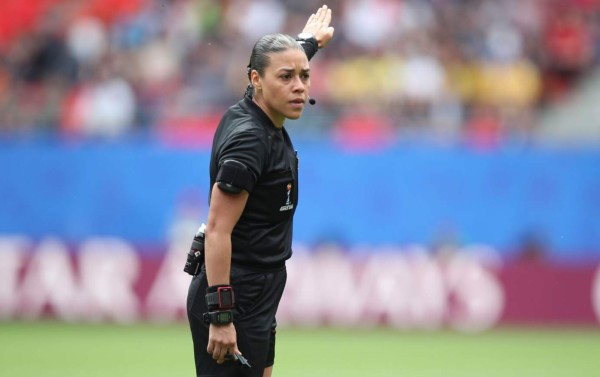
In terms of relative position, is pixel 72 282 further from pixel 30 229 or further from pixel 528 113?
pixel 528 113

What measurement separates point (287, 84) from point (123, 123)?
11.6 metres

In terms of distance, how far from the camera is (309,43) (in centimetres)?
696

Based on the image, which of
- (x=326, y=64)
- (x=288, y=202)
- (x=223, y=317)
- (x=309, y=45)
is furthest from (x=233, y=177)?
(x=326, y=64)

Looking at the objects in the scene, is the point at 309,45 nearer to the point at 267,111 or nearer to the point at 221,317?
the point at 267,111

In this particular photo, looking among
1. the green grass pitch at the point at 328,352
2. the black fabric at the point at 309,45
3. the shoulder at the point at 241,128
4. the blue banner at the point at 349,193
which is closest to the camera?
the shoulder at the point at 241,128

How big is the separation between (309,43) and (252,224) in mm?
1642

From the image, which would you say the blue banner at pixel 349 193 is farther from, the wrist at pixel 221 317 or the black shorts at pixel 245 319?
the wrist at pixel 221 317

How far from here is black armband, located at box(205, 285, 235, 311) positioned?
5.58 meters

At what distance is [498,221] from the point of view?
16.6m

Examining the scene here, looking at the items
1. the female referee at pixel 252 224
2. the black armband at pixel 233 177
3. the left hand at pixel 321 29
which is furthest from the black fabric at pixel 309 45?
the black armband at pixel 233 177

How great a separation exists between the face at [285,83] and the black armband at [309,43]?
102cm

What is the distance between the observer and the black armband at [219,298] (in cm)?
558

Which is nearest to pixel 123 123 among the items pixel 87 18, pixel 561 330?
pixel 87 18

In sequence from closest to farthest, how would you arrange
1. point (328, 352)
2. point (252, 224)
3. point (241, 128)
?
point (241, 128), point (252, 224), point (328, 352)
